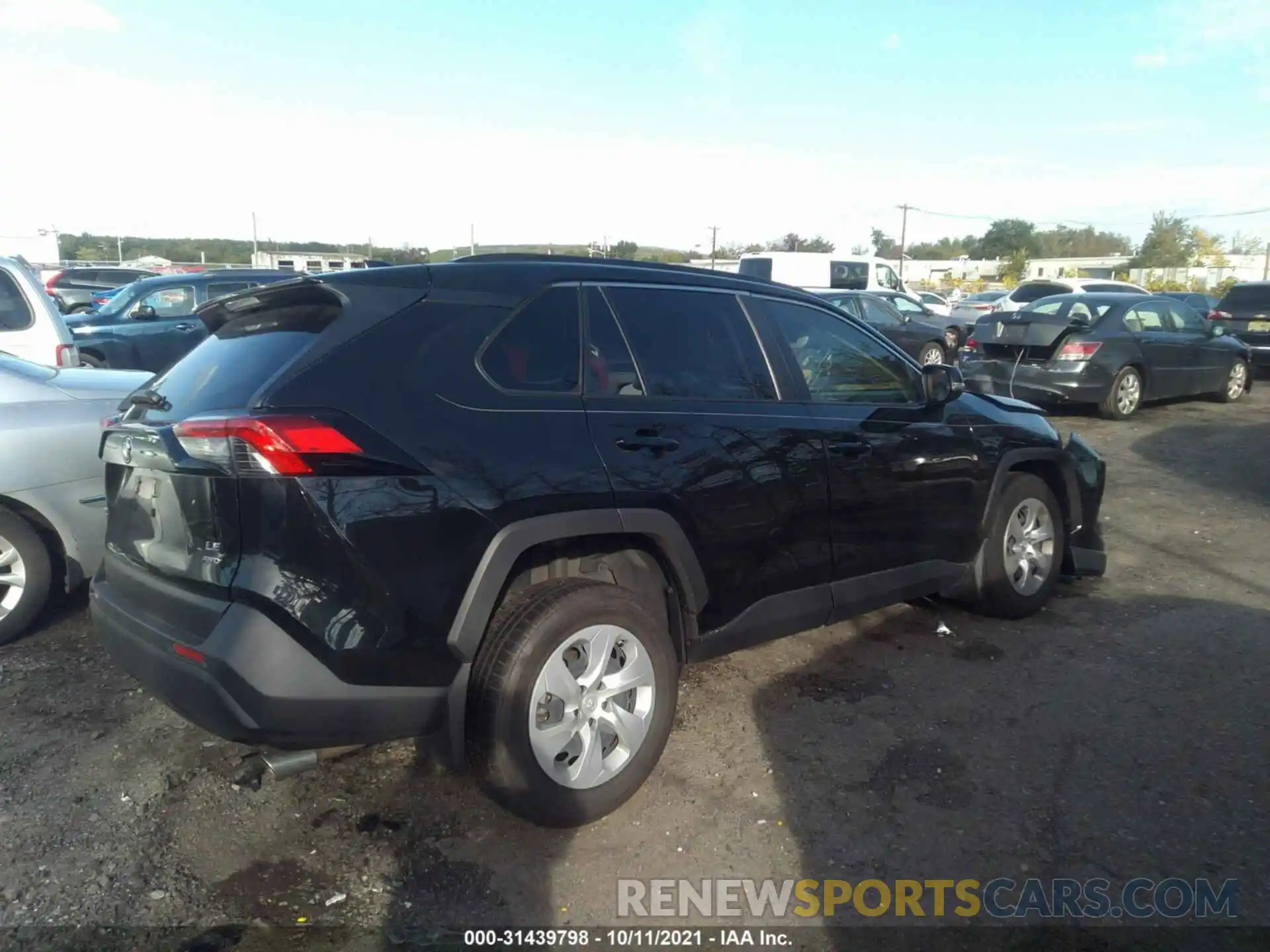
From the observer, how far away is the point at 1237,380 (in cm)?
1370

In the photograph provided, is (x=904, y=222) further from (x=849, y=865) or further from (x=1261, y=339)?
(x=849, y=865)

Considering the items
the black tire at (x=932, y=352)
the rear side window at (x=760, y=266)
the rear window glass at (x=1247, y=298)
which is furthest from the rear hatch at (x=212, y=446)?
the rear side window at (x=760, y=266)

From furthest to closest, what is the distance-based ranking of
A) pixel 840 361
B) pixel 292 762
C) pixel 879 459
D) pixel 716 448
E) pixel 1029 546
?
pixel 1029 546, pixel 840 361, pixel 879 459, pixel 716 448, pixel 292 762

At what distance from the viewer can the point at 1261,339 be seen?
15.6 metres

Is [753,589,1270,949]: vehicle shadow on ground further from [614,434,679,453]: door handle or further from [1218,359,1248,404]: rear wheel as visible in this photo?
[1218,359,1248,404]: rear wheel

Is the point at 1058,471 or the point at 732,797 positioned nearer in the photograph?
the point at 732,797

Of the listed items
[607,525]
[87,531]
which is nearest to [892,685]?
[607,525]

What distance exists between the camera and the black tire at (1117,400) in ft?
38.0

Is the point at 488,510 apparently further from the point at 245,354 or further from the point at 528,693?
the point at 245,354

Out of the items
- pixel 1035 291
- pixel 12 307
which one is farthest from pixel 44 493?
pixel 1035 291

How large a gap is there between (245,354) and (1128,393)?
1148 centimetres

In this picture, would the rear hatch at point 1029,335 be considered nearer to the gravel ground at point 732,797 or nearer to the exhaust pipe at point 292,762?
the gravel ground at point 732,797

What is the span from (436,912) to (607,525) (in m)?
1.30

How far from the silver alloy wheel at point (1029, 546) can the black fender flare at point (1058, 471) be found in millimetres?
202
